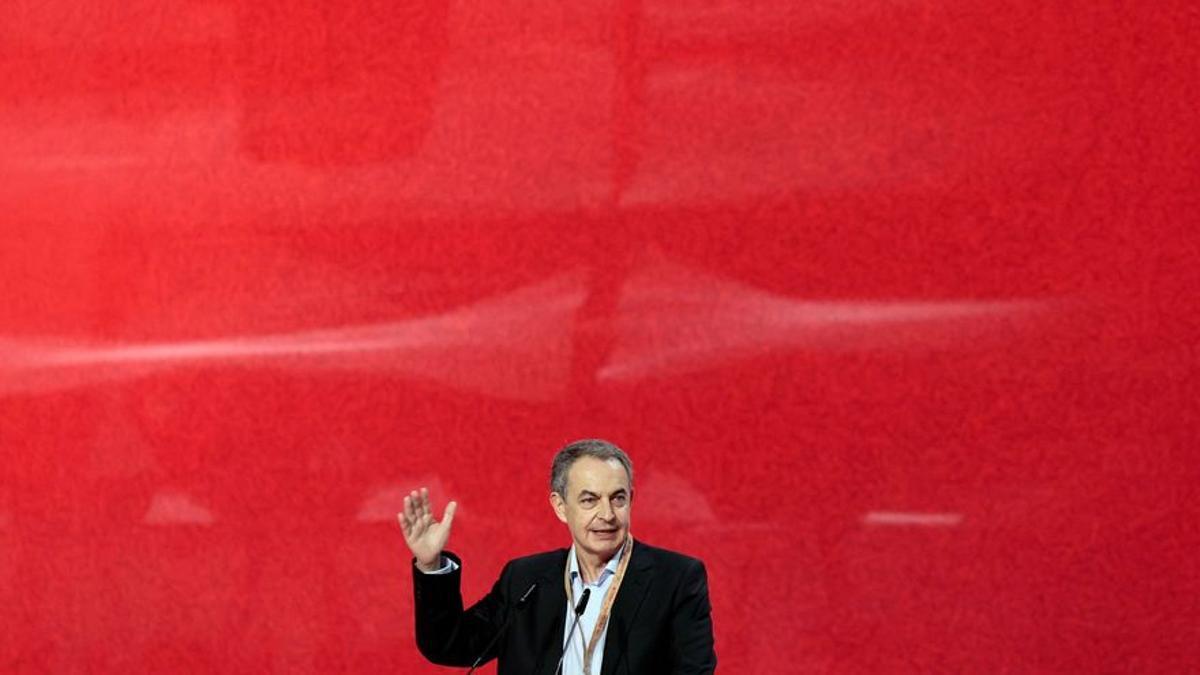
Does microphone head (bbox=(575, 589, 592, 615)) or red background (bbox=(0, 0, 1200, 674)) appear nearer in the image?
microphone head (bbox=(575, 589, 592, 615))

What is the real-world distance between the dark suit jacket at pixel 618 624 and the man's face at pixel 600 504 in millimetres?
70

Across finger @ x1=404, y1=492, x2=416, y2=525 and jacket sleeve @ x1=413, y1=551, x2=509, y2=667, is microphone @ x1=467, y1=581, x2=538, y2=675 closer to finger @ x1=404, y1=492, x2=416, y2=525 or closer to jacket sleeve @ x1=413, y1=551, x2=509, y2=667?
jacket sleeve @ x1=413, y1=551, x2=509, y2=667

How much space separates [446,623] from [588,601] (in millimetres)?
234

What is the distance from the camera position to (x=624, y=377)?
349 centimetres

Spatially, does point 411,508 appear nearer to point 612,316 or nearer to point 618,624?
point 618,624

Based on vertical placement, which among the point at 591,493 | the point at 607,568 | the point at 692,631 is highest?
the point at 591,493

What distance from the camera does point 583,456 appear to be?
2.40 metres

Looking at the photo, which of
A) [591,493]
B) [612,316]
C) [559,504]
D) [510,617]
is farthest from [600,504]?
[612,316]

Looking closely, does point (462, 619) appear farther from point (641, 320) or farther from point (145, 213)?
point (145, 213)

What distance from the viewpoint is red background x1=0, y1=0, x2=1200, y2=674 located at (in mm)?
3354

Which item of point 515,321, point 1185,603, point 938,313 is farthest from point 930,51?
point 1185,603

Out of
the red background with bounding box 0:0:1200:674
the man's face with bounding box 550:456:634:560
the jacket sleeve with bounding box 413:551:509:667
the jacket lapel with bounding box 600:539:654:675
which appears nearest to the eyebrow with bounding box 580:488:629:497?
the man's face with bounding box 550:456:634:560

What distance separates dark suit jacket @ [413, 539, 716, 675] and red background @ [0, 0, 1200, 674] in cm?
107

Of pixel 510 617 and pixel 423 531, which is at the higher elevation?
pixel 423 531
